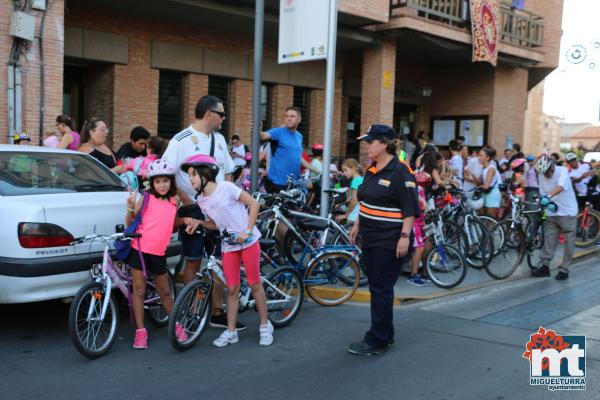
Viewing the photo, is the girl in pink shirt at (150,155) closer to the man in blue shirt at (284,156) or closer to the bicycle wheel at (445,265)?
the man in blue shirt at (284,156)

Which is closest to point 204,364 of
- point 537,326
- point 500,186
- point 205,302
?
point 205,302

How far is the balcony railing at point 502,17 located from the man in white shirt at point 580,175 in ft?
19.5

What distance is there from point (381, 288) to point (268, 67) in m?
12.5

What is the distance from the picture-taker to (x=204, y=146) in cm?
577

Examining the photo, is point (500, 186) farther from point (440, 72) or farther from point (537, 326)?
point (440, 72)

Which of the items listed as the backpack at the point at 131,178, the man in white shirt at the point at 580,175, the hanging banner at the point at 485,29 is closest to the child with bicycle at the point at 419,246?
the backpack at the point at 131,178

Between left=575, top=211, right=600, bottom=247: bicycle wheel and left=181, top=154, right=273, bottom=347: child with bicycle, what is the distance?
8.89m

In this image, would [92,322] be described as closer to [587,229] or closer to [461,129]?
[587,229]

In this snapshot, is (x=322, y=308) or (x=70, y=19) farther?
(x=70, y=19)

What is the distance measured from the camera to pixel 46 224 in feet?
16.3

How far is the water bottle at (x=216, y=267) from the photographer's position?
17.7 ft

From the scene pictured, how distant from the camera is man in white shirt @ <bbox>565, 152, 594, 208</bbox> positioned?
12686 mm

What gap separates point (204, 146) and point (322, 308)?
239 centimetres

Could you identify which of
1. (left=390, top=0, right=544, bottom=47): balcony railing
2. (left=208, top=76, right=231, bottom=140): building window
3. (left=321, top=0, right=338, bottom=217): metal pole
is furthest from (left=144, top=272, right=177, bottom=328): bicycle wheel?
(left=390, top=0, right=544, bottom=47): balcony railing
